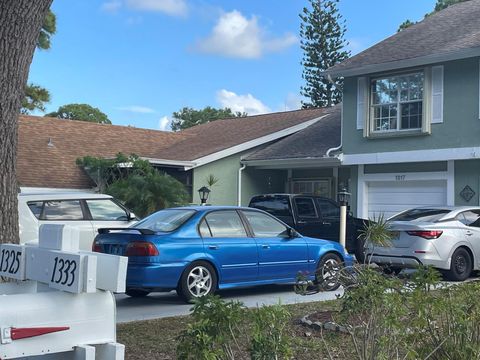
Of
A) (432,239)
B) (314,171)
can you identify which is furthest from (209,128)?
(432,239)

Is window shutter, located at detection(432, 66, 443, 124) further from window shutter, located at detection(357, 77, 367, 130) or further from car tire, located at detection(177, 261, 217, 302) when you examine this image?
A: car tire, located at detection(177, 261, 217, 302)

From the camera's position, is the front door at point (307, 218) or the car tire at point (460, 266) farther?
the front door at point (307, 218)

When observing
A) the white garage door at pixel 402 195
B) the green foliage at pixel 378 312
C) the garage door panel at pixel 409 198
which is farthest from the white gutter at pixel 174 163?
the green foliage at pixel 378 312

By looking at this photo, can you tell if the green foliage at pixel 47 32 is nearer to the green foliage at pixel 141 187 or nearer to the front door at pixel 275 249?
the green foliage at pixel 141 187

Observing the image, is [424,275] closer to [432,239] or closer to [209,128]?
[432,239]

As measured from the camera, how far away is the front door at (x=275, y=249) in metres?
10.2

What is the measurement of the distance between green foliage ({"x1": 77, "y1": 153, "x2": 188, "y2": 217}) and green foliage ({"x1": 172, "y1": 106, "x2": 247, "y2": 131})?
1770 inches

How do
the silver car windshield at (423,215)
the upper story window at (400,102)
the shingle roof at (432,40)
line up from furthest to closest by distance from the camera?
the upper story window at (400,102)
the shingle roof at (432,40)
the silver car windshield at (423,215)

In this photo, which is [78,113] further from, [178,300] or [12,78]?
[12,78]

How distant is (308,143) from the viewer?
22.2 metres

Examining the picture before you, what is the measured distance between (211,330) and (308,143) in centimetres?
1881

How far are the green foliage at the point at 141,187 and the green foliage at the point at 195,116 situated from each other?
45.0m

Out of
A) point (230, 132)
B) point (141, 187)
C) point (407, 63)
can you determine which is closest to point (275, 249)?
point (141, 187)

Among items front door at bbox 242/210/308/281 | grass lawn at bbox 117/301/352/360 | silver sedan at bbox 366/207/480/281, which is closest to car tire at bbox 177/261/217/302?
front door at bbox 242/210/308/281
